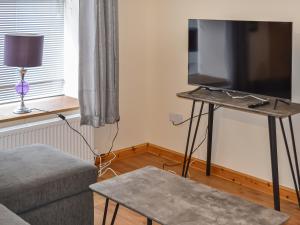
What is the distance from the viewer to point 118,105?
167 inches

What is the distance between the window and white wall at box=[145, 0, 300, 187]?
897 mm

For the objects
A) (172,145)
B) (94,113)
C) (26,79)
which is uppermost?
(26,79)

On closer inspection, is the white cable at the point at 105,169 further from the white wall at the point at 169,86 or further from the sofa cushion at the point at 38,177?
the sofa cushion at the point at 38,177

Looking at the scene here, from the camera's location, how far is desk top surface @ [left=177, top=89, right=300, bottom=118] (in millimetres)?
3266

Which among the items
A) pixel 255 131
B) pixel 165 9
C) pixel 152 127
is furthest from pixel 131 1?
pixel 255 131

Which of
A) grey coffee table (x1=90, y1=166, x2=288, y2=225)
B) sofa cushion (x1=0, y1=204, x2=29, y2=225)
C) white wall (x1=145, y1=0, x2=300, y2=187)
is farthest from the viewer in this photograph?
white wall (x1=145, y1=0, x2=300, y2=187)

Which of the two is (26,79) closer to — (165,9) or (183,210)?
(165,9)

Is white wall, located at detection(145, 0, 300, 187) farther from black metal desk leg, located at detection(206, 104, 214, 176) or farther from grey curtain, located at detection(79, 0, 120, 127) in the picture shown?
grey curtain, located at detection(79, 0, 120, 127)

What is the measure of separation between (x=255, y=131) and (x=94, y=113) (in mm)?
1311

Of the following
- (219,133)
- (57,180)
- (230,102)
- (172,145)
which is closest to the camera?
(57,180)

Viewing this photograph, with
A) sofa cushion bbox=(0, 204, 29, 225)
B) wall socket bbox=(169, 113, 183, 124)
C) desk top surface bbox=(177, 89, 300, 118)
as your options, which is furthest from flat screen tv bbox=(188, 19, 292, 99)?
sofa cushion bbox=(0, 204, 29, 225)

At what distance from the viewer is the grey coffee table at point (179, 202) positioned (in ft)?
7.57

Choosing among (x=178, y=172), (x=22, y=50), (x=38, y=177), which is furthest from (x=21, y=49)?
(x=178, y=172)

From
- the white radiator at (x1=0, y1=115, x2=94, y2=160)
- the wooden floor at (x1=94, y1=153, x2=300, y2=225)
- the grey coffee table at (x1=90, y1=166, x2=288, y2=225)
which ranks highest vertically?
the white radiator at (x1=0, y1=115, x2=94, y2=160)
